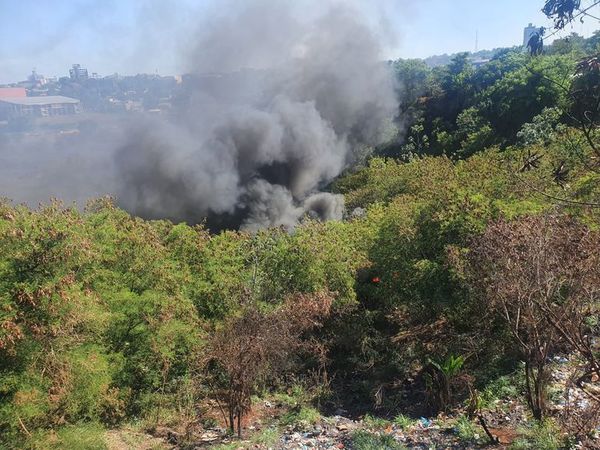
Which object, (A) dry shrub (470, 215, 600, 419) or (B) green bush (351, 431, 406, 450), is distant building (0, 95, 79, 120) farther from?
(A) dry shrub (470, 215, 600, 419)

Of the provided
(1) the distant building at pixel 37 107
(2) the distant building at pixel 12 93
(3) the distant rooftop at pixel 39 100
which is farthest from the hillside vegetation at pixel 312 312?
(2) the distant building at pixel 12 93

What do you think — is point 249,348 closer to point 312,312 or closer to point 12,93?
point 312,312

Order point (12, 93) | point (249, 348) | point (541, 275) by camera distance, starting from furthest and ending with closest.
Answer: point (12, 93) → point (249, 348) → point (541, 275)

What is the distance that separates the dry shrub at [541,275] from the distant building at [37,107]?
19120 millimetres

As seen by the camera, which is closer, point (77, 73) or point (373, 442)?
point (373, 442)

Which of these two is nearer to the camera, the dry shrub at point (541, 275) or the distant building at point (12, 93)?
the dry shrub at point (541, 275)

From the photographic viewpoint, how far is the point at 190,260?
9211mm

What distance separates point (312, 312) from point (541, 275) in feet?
13.3

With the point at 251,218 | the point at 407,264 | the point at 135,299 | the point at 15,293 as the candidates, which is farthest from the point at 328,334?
the point at 251,218

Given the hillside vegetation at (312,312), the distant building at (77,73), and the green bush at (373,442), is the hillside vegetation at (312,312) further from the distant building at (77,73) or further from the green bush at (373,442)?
the distant building at (77,73)

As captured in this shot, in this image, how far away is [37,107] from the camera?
20.2 metres

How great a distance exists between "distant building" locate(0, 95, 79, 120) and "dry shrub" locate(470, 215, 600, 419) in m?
19.1

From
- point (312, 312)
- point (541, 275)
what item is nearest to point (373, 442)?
point (312, 312)

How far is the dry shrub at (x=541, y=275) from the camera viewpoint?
4.27m
